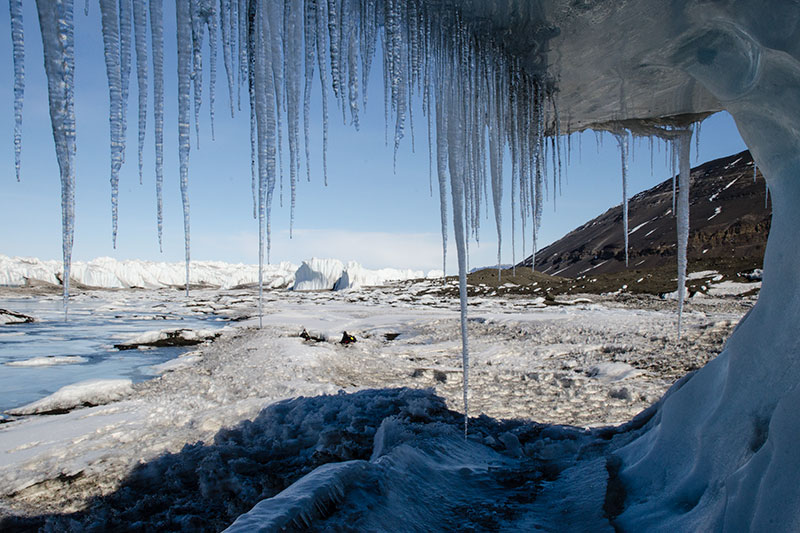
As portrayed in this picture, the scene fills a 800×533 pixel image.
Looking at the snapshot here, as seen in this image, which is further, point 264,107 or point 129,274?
point 129,274

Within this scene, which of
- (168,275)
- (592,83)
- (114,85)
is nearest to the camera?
(114,85)

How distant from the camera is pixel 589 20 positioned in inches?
108

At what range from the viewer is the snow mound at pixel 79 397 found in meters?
5.45

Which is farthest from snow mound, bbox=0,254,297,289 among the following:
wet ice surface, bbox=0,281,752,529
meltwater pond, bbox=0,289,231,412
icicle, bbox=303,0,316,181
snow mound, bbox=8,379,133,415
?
icicle, bbox=303,0,316,181

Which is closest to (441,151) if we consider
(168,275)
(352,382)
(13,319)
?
(352,382)

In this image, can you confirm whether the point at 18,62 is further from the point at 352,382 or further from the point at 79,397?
the point at 352,382

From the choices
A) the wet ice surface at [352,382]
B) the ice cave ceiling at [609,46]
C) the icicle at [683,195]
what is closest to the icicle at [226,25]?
the ice cave ceiling at [609,46]

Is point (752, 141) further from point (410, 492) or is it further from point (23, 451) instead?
point (23, 451)

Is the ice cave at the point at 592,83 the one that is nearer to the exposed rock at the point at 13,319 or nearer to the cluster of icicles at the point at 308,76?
the cluster of icicles at the point at 308,76

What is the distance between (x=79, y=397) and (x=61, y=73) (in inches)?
222

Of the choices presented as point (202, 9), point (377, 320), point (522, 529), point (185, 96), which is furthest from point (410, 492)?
point (377, 320)

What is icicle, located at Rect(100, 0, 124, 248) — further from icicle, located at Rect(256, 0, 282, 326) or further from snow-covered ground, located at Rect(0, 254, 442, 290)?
snow-covered ground, located at Rect(0, 254, 442, 290)

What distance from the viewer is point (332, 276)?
4888 centimetres

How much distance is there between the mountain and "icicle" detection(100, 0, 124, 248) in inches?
1653
